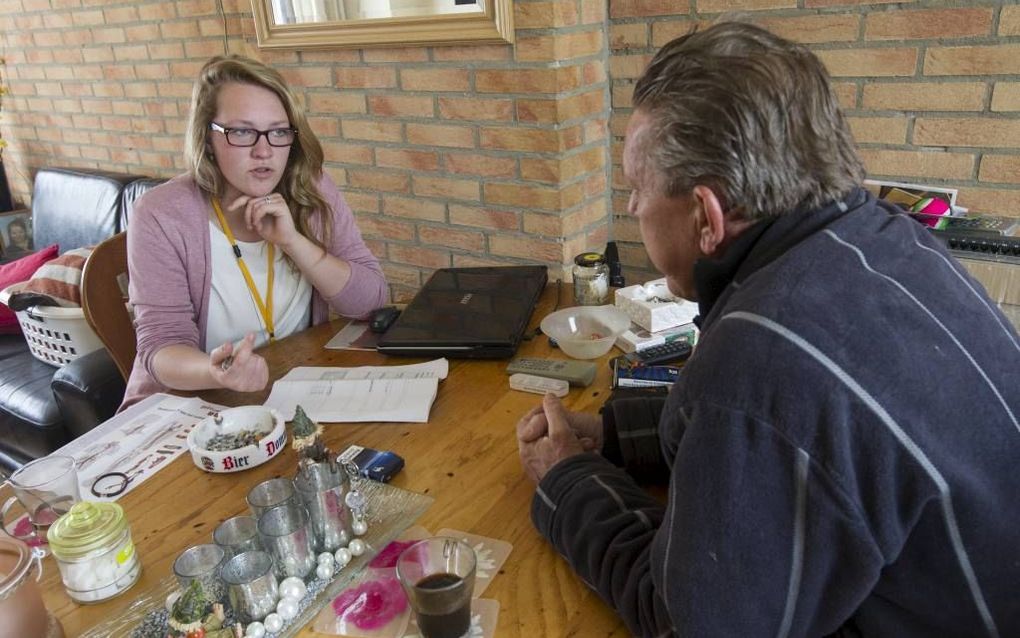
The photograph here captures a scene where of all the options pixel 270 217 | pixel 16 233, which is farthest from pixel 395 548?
pixel 16 233

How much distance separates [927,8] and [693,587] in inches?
62.4

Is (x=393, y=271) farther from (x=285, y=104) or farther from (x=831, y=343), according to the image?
(x=831, y=343)

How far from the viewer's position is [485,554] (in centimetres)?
99

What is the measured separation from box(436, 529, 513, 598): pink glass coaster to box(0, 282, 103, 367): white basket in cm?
191

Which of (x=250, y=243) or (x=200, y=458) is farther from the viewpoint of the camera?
(x=250, y=243)

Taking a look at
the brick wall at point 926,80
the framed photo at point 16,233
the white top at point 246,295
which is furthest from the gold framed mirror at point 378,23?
the framed photo at point 16,233

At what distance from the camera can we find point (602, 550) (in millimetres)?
896

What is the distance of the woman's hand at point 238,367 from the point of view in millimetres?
1387

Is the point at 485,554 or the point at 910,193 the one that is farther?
the point at 910,193

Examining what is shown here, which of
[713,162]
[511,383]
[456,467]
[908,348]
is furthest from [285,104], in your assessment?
[908,348]

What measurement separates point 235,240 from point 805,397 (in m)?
1.44

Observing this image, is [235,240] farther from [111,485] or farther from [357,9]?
[357,9]

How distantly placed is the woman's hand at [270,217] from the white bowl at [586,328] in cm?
64

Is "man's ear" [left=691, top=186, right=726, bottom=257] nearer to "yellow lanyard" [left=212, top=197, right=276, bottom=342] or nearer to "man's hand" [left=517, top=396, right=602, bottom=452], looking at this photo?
"man's hand" [left=517, top=396, right=602, bottom=452]
